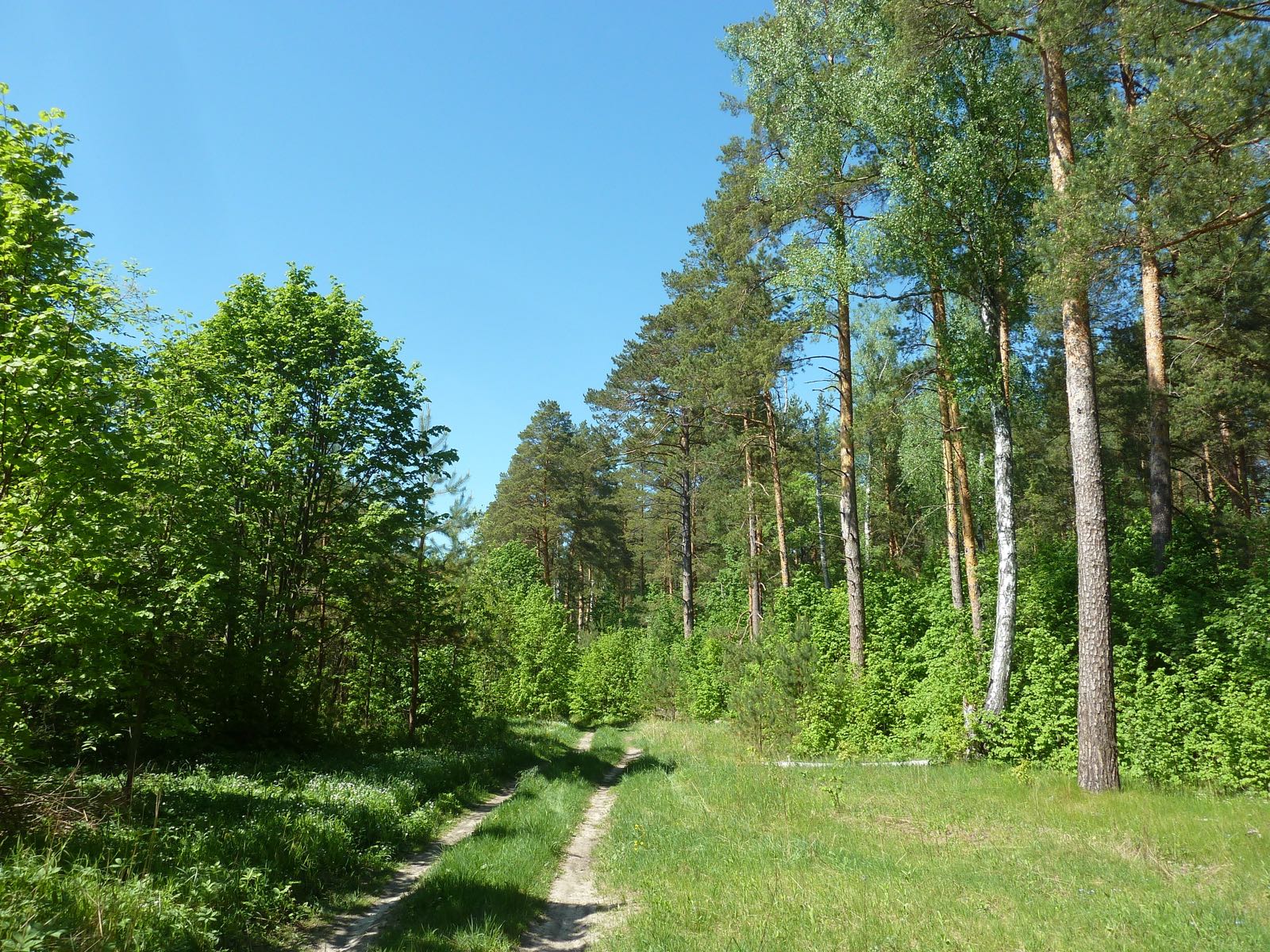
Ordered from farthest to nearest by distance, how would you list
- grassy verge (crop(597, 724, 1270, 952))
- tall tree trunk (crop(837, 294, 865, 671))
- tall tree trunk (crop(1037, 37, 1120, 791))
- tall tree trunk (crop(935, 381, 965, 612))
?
tall tree trunk (crop(837, 294, 865, 671)) → tall tree trunk (crop(935, 381, 965, 612)) → tall tree trunk (crop(1037, 37, 1120, 791)) → grassy verge (crop(597, 724, 1270, 952))

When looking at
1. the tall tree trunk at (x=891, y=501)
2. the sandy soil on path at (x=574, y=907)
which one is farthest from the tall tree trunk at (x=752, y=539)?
the sandy soil on path at (x=574, y=907)

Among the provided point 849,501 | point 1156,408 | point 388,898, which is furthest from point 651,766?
point 1156,408

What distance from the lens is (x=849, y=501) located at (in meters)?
17.0

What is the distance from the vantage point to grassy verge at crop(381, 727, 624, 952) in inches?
243

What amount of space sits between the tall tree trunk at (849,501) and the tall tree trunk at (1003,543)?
13.0 ft

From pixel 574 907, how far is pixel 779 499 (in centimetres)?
1872

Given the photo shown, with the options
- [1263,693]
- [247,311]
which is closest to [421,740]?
[247,311]

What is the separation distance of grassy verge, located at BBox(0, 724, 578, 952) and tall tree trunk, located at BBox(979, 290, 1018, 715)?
33.8 ft

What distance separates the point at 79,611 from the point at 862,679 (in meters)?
14.9

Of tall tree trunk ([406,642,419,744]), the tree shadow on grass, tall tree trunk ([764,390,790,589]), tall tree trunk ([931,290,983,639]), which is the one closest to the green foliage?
tall tree trunk ([764,390,790,589])

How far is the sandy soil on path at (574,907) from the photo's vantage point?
6289mm

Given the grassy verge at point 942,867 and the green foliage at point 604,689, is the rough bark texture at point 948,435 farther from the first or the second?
the green foliage at point 604,689

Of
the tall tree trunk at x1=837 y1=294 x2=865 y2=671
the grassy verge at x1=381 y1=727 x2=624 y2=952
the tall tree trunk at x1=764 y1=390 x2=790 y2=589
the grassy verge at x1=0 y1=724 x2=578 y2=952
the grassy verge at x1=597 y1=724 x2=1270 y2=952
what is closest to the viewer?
the grassy verge at x1=0 y1=724 x2=578 y2=952

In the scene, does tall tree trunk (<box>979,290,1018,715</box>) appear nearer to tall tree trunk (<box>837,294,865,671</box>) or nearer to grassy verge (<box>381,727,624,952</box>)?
tall tree trunk (<box>837,294,865,671</box>)
